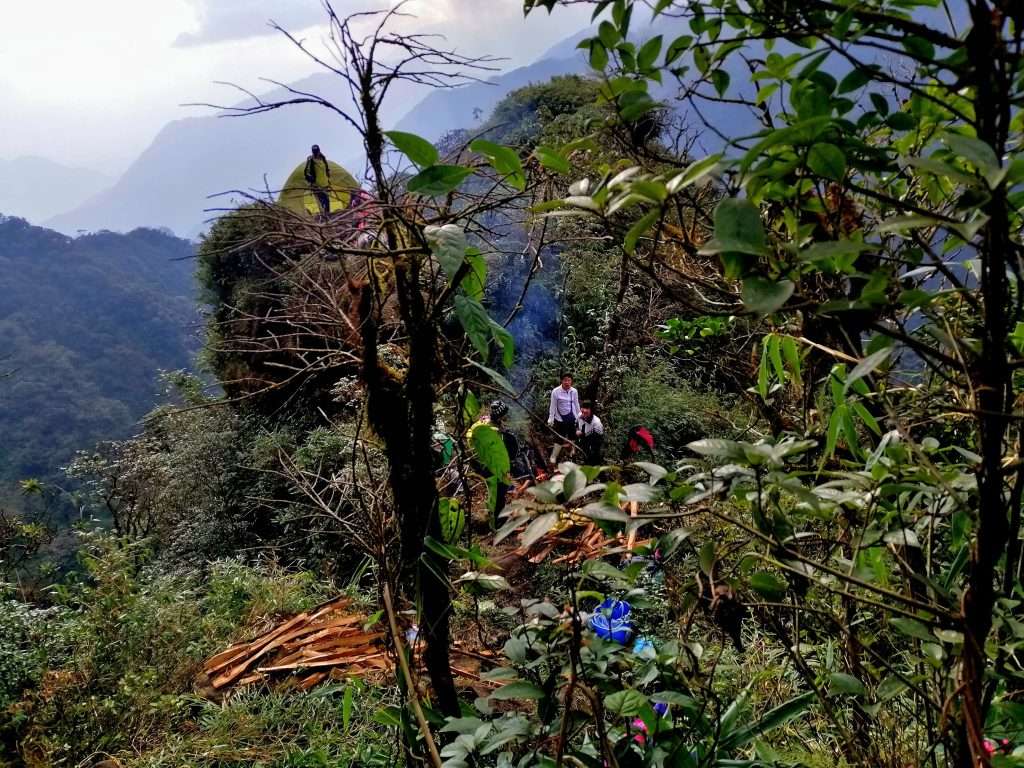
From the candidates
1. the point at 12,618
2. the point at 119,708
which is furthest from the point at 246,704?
the point at 12,618

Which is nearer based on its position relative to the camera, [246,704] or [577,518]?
[577,518]

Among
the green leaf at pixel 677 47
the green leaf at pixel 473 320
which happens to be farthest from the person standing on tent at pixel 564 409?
the green leaf at pixel 677 47

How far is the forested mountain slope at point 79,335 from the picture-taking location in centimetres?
2267

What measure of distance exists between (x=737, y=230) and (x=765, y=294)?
0.17 ft

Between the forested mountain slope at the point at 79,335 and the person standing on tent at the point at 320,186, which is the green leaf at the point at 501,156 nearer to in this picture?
the person standing on tent at the point at 320,186

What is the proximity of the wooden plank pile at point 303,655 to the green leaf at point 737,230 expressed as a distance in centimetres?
302

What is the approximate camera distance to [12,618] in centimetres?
322

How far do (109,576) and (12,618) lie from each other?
0.51 meters

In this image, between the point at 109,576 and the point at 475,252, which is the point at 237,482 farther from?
the point at 475,252

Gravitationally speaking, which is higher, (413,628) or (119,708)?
(413,628)

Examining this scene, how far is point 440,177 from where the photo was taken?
0.72 m

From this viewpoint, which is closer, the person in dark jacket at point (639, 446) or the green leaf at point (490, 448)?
the green leaf at point (490, 448)

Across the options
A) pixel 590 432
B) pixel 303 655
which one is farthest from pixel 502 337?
pixel 590 432

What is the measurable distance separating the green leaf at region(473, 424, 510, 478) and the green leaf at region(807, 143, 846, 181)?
0.76 m
